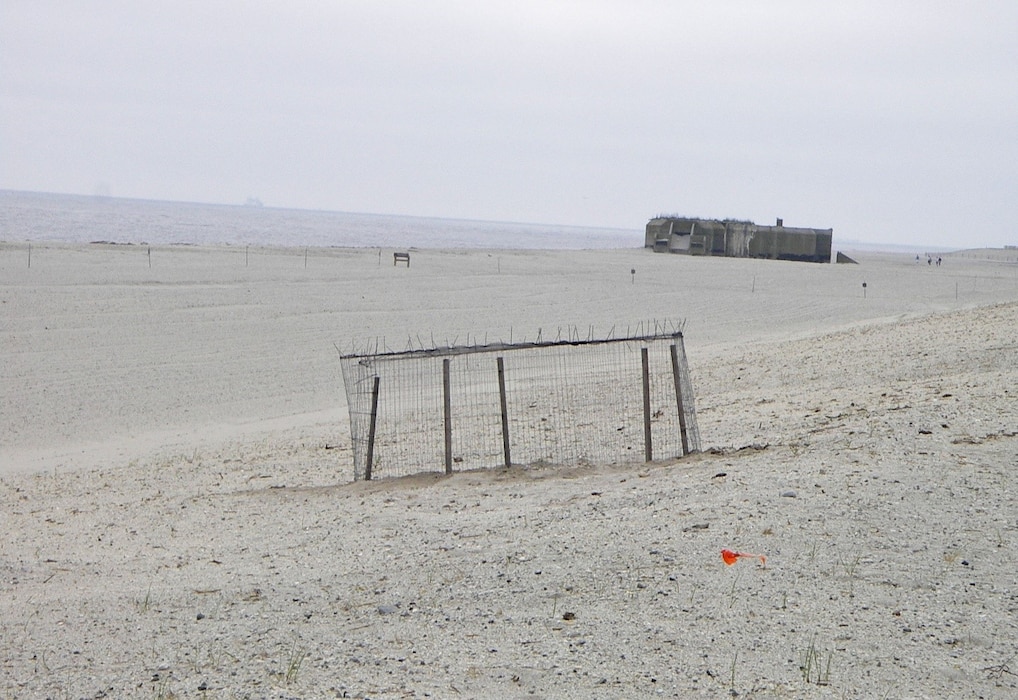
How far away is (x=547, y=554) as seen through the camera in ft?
20.5

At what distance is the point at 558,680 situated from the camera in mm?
4602

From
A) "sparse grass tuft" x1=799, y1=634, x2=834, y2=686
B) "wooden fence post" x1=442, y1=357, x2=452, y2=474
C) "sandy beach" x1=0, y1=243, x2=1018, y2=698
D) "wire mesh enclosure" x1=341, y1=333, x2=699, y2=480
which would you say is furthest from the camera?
"wire mesh enclosure" x1=341, y1=333, x2=699, y2=480

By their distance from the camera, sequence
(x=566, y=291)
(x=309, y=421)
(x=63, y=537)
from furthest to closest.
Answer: (x=566, y=291) < (x=309, y=421) < (x=63, y=537)

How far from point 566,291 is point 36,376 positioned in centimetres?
2212

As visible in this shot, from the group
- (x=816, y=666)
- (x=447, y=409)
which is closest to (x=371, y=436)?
(x=447, y=409)

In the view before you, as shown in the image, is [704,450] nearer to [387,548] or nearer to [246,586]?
Answer: [387,548]

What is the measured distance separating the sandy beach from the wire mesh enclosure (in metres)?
0.58

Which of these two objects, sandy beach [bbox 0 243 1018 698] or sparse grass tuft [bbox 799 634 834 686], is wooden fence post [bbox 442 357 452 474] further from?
sparse grass tuft [bbox 799 634 834 686]

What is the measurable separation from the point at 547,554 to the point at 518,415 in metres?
6.82

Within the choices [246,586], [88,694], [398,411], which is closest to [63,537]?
[246,586]

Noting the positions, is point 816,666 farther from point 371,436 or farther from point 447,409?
point 371,436

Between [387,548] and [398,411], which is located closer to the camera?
[387,548]

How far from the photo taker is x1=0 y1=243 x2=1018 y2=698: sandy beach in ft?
15.6

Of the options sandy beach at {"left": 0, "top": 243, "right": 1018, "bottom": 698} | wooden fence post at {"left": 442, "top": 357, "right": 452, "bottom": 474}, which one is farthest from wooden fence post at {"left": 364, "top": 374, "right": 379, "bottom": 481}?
wooden fence post at {"left": 442, "top": 357, "right": 452, "bottom": 474}
